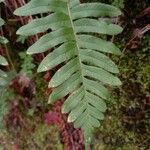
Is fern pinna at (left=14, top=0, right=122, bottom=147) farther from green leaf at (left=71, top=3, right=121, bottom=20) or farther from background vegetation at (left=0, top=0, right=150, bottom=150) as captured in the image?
background vegetation at (left=0, top=0, right=150, bottom=150)

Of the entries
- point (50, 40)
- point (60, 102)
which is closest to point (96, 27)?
point (50, 40)

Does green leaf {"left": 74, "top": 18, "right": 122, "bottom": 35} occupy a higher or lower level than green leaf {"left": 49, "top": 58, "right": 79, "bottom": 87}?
higher

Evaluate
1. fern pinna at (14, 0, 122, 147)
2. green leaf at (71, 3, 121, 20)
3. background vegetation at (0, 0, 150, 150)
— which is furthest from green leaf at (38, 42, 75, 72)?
background vegetation at (0, 0, 150, 150)

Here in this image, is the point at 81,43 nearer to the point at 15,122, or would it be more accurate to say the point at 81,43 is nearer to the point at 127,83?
the point at 127,83

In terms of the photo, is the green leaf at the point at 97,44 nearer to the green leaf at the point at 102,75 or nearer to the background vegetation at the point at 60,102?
the green leaf at the point at 102,75

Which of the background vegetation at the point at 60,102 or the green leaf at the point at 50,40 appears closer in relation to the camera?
the green leaf at the point at 50,40

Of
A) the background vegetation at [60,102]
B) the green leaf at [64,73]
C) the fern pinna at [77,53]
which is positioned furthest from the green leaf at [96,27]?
the background vegetation at [60,102]

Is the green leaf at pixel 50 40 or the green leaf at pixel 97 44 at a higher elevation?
the green leaf at pixel 50 40

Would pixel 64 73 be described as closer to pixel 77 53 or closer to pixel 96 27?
pixel 77 53
